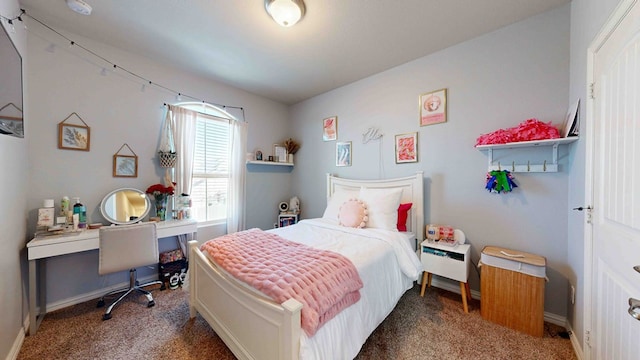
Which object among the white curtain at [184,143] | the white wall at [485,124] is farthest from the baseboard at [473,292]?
the white curtain at [184,143]

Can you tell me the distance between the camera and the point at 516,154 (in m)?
2.01

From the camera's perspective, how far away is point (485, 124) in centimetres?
218

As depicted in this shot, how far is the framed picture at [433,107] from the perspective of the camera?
242cm

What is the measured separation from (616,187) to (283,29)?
2576mm

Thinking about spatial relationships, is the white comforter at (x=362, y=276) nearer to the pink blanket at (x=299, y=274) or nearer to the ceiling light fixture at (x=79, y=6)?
the pink blanket at (x=299, y=274)

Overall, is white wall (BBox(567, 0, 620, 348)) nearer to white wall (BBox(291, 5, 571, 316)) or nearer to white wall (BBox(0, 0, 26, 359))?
white wall (BBox(291, 5, 571, 316))

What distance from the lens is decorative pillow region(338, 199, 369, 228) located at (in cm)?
242

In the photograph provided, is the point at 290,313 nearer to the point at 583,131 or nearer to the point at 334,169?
the point at 583,131

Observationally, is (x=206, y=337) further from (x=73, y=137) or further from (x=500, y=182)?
(x=500, y=182)

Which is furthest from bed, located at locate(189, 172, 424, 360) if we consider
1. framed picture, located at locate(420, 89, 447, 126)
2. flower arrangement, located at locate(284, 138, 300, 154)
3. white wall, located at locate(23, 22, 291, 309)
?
flower arrangement, located at locate(284, 138, 300, 154)

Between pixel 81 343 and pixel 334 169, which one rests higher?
pixel 334 169

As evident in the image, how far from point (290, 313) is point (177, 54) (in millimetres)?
2989

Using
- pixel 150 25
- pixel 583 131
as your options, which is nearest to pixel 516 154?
pixel 583 131

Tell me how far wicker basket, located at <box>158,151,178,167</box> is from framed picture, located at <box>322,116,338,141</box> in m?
2.16
